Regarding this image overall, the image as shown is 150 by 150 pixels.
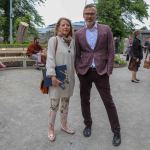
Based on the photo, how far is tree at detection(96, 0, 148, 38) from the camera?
4269cm

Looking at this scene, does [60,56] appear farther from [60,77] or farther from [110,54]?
[110,54]

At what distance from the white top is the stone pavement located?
28.6 inches

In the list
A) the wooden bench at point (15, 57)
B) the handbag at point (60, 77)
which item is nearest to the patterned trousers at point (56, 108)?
the handbag at point (60, 77)

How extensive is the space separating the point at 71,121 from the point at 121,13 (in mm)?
41511

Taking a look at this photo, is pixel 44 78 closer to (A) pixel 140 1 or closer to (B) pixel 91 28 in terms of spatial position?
(B) pixel 91 28

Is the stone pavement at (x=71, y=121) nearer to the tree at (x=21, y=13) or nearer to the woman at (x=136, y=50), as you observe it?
the woman at (x=136, y=50)

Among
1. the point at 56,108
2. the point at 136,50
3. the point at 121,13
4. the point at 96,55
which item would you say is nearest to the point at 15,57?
the point at 136,50

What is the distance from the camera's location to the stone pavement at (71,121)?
5.31m

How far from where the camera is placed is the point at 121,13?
153 feet

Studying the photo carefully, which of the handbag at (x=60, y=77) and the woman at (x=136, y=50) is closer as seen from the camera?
the handbag at (x=60, y=77)

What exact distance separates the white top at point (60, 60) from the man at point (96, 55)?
0.40ft

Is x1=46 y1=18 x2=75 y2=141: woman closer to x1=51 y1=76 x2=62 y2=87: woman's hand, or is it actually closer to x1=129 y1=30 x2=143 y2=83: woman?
x1=51 y1=76 x2=62 y2=87: woman's hand

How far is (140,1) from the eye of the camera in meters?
50.5

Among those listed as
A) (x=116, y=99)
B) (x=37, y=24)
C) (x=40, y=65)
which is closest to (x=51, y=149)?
(x=116, y=99)
